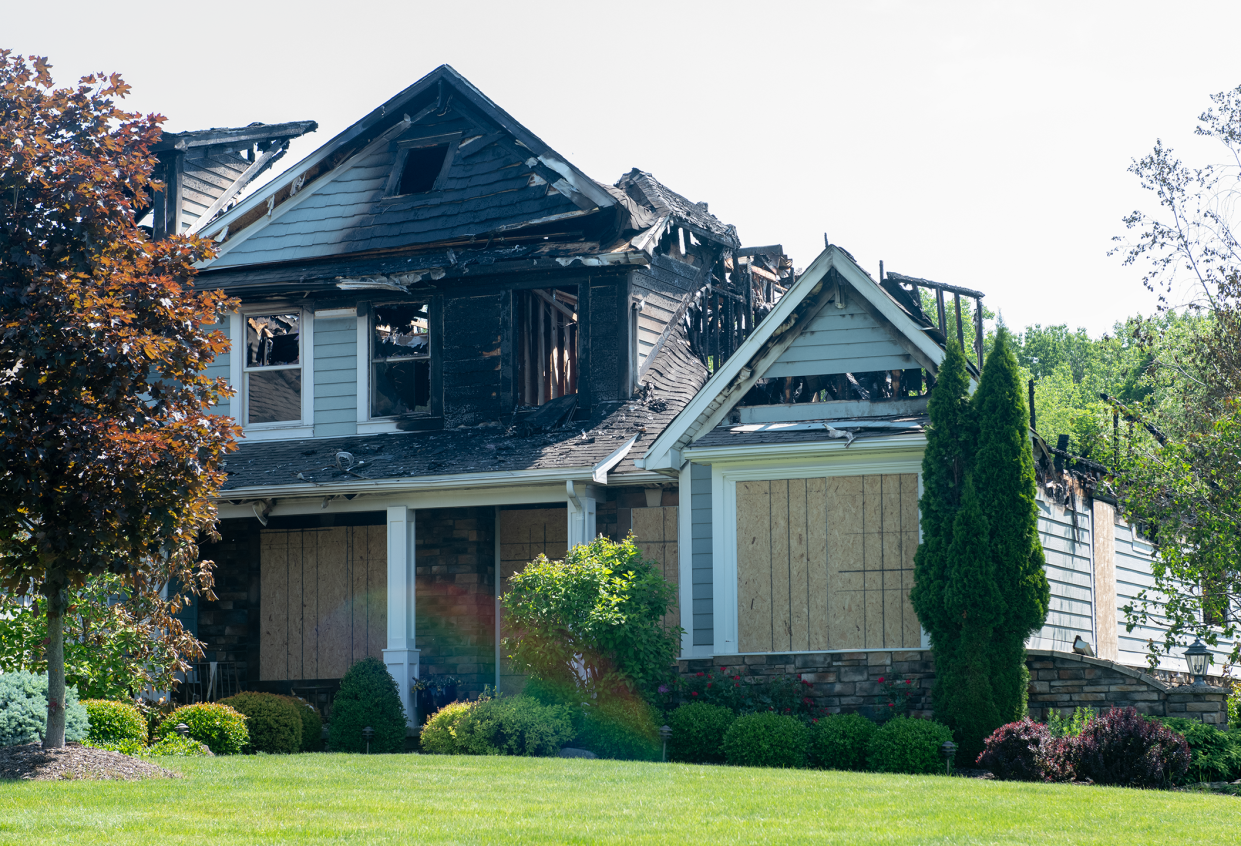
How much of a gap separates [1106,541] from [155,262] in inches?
511

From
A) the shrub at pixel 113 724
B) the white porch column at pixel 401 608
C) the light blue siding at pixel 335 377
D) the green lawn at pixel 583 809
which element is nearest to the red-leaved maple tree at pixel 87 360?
the green lawn at pixel 583 809

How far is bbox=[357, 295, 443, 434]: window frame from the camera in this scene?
61.4 feet

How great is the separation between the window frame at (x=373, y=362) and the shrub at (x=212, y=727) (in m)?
5.32

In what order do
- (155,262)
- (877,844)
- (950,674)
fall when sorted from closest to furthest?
1. (877,844)
2. (155,262)
3. (950,674)

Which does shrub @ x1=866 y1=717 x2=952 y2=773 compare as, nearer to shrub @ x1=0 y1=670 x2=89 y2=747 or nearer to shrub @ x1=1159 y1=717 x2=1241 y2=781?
shrub @ x1=1159 y1=717 x2=1241 y2=781

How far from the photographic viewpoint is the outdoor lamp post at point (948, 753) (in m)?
12.4

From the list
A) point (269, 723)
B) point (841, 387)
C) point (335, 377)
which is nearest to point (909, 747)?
point (841, 387)

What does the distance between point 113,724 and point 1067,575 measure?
11.1m

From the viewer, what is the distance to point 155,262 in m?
11.6

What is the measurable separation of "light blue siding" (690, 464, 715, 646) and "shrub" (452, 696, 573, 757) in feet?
7.76

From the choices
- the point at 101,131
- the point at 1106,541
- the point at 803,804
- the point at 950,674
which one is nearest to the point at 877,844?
the point at 803,804

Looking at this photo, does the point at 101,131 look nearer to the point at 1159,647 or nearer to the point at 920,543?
the point at 920,543

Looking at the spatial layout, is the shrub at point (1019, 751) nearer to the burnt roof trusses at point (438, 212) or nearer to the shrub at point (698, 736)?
the shrub at point (698, 736)

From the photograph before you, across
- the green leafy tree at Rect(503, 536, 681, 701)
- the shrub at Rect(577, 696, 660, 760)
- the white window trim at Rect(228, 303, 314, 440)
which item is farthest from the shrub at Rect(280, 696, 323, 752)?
the white window trim at Rect(228, 303, 314, 440)
